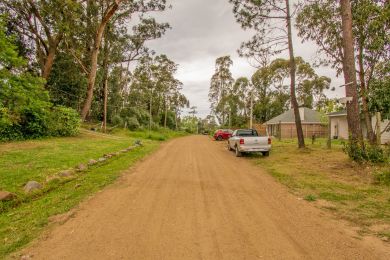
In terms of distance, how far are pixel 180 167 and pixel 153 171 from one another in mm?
1373

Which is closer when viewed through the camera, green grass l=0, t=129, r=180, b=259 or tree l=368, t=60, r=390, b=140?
green grass l=0, t=129, r=180, b=259

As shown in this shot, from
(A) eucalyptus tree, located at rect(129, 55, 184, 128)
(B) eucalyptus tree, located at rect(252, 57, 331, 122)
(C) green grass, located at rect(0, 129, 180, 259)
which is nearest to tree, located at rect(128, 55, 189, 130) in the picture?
(A) eucalyptus tree, located at rect(129, 55, 184, 128)

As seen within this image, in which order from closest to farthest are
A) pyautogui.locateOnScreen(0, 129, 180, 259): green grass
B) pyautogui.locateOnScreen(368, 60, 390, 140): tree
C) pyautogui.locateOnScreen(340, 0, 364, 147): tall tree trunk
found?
pyautogui.locateOnScreen(0, 129, 180, 259): green grass, pyautogui.locateOnScreen(340, 0, 364, 147): tall tree trunk, pyautogui.locateOnScreen(368, 60, 390, 140): tree

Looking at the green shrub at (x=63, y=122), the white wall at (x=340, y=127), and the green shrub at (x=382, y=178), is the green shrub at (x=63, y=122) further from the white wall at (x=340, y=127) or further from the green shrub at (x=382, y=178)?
the white wall at (x=340, y=127)

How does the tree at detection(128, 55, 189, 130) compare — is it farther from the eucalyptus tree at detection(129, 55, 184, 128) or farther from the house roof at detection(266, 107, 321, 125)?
the house roof at detection(266, 107, 321, 125)

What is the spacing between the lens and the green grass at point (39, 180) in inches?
179

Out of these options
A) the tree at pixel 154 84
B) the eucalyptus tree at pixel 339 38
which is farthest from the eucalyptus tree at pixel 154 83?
the eucalyptus tree at pixel 339 38

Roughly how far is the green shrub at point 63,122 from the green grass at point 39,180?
5.71 meters

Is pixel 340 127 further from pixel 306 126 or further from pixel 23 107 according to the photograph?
pixel 23 107

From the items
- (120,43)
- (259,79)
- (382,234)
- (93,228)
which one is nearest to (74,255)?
(93,228)

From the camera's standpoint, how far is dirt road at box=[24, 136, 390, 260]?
12.2 feet

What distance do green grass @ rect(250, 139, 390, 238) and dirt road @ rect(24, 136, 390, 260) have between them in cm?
62

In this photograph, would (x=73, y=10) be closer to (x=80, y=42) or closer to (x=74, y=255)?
(x=80, y=42)

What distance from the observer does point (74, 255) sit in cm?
361
